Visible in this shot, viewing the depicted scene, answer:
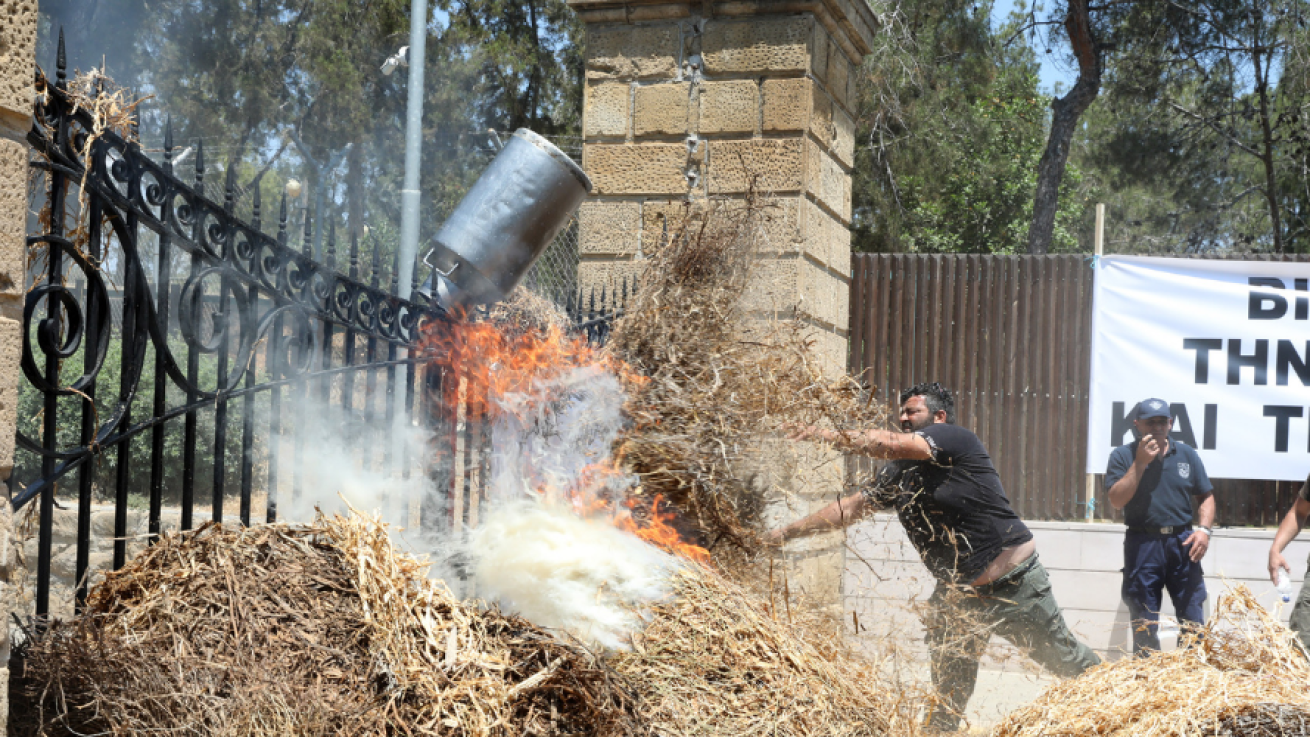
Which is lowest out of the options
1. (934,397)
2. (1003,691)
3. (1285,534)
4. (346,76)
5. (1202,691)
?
(1003,691)

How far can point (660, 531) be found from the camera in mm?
3307

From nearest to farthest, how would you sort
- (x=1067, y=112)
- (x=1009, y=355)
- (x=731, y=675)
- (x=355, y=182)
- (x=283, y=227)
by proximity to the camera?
(x=731, y=675) → (x=283, y=227) → (x=1009, y=355) → (x=1067, y=112) → (x=355, y=182)

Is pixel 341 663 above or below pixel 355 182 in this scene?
below

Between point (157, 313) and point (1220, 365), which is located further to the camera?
point (1220, 365)

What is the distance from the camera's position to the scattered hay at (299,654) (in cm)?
199

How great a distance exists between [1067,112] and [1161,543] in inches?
455

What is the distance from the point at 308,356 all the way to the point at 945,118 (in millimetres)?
15827

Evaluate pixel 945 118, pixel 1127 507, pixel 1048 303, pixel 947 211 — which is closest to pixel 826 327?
pixel 1127 507

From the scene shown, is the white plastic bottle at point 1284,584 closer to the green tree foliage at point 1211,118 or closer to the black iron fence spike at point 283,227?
the black iron fence spike at point 283,227

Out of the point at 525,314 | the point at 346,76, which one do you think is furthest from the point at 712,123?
the point at 346,76

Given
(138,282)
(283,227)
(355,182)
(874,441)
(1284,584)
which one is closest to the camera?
(138,282)

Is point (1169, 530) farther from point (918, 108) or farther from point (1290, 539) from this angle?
point (918, 108)

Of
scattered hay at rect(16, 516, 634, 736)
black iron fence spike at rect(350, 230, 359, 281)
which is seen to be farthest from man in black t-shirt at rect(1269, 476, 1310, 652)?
black iron fence spike at rect(350, 230, 359, 281)

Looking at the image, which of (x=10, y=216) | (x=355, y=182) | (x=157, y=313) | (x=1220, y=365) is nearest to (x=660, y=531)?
(x=157, y=313)
